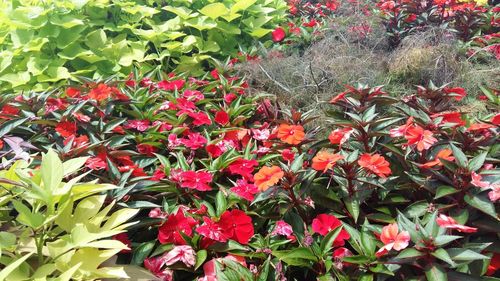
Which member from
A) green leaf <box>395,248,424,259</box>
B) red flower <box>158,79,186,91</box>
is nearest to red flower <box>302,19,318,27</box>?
red flower <box>158,79,186,91</box>

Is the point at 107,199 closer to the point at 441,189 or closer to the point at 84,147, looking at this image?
the point at 84,147

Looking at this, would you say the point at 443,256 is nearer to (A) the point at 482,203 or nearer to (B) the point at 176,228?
(A) the point at 482,203

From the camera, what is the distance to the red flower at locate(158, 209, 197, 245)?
5.29ft

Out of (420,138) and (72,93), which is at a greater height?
(420,138)

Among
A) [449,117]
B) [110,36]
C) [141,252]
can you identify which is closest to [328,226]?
[141,252]

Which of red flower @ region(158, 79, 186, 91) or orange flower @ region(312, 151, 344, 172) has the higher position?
orange flower @ region(312, 151, 344, 172)

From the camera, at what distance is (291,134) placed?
187cm

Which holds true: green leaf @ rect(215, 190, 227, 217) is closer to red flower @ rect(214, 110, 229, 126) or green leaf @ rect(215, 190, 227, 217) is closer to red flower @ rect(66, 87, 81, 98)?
red flower @ rect(214, 110, 229, 126)

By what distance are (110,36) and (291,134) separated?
2547mm

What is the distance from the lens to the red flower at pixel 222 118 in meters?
2.52

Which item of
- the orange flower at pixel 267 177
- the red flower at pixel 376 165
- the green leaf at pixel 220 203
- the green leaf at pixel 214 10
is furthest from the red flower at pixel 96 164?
the green leaf at pixel 214 10

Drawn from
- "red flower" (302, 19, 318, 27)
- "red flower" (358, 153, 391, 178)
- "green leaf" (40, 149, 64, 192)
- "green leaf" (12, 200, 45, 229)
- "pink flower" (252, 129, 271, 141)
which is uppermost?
"green leaf" (40, 149, 64, 192)

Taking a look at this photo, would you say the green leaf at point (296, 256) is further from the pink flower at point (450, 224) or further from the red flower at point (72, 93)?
the red flower at point (72, 93)

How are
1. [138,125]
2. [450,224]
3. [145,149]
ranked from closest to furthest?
[450,224] → [145,149] → [138,125]
